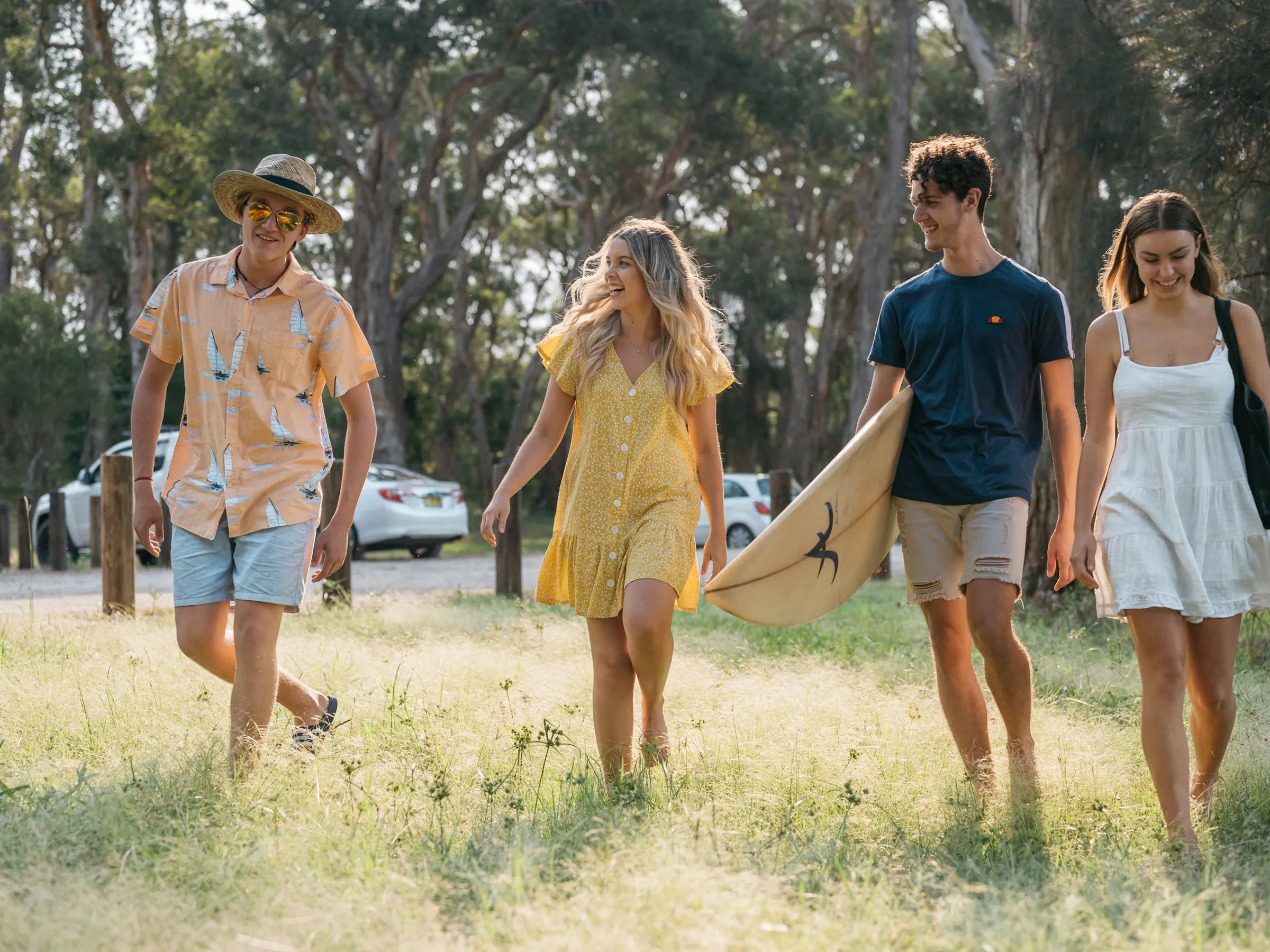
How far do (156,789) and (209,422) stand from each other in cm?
121

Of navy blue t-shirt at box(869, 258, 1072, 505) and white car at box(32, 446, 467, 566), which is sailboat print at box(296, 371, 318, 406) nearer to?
navy blue t-shirt at box(869, 258, 1072, 505)

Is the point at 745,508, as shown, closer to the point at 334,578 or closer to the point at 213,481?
the point at 334,578

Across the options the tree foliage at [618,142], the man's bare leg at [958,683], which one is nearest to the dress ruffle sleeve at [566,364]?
the man's bare leg at [958,683]

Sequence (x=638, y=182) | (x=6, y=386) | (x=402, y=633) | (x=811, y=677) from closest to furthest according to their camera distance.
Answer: (x=811, y=677), (x=402, y=633), (x=6, y=386), (x=638, y=182)

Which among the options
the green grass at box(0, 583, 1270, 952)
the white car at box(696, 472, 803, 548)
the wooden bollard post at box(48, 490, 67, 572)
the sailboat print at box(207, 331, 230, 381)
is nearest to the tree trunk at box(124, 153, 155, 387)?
the wooden bollard post at box(48, 490, 67, 572)

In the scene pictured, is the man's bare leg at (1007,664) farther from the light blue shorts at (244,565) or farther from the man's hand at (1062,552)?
the light blue shorts at (244,565)

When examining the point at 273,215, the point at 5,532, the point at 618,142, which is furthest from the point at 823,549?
the point at 618,142

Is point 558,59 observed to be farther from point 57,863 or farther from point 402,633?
point 57,863

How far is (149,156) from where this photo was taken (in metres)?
23.6

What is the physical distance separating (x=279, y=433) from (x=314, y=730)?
113 centimetres

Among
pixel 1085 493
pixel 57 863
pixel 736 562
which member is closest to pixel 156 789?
pixel 57 863

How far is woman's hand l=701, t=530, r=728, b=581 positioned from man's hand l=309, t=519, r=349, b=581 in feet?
4.11

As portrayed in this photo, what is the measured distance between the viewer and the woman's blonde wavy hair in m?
4.60

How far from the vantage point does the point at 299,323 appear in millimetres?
4602
